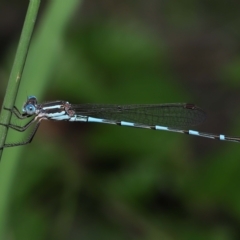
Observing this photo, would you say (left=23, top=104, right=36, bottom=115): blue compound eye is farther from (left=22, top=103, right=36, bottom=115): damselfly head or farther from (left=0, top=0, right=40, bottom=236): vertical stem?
(left=0, top=0, right=40, bottom=236): vertical stem

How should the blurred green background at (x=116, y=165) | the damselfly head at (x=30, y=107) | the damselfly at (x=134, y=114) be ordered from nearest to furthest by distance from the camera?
the damselfly head at (x=30, y=107)
the damselfly at (x=134, y=114)
the blurred green background at (x=116, y=165)

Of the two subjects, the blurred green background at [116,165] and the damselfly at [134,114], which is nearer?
the damselfly at [134,114]

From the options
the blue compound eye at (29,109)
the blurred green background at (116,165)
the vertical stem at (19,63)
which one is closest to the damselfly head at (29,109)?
the blue compound eye at (29,109)

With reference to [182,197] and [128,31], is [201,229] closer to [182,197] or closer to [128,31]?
[182,197]

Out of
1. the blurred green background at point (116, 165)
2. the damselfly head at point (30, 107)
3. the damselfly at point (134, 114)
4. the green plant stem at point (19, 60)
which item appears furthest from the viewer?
the blurred green background at point (116, 165)

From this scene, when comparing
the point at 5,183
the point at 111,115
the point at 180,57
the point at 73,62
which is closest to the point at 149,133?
the point at 111,115

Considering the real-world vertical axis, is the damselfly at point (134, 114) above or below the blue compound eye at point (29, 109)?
above

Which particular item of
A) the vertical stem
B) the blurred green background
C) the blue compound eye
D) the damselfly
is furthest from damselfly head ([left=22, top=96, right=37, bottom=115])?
the vertical stem

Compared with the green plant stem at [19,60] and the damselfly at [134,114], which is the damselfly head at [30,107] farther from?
the green plant stem at [19,60]

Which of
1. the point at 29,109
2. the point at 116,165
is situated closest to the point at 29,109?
the point at 29,109
